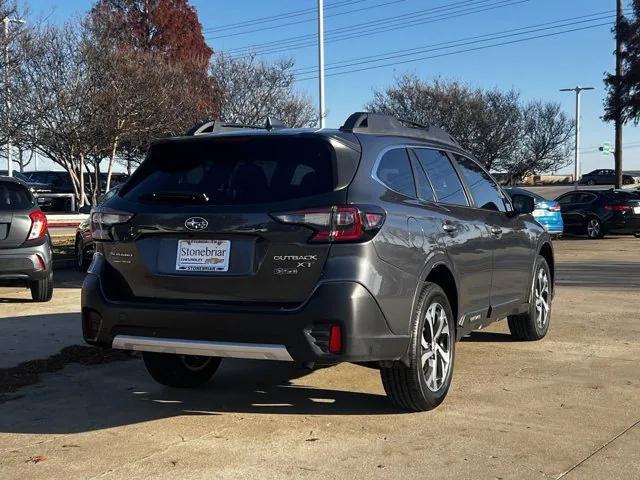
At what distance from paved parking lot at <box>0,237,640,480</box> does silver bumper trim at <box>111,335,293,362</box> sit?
52 cm

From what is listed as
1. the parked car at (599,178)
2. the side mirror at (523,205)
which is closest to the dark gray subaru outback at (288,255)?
the side mirror at (523,205)

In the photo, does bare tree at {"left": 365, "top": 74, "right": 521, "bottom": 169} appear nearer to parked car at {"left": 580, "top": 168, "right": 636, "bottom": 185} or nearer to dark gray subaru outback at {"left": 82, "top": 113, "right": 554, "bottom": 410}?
parked car at {"left": 580, "top": 168, "right": 636, "bottom": 185}

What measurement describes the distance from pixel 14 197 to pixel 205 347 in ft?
20.3

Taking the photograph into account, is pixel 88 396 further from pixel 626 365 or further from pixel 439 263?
pixel 626 365

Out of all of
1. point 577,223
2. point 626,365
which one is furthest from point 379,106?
point 626,365

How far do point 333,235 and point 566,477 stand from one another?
5.73 feet

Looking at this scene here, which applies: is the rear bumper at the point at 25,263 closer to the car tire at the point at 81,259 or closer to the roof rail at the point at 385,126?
the car tire at the point at 81,259

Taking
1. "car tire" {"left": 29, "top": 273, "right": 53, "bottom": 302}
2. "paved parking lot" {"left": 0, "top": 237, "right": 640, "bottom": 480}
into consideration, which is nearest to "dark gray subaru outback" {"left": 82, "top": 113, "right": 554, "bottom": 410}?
"paved parking lot" {"left": 0, "top": 237, "right": 640, "bottom": 480}

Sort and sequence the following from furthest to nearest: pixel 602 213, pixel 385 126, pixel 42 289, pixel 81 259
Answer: pixel 602 213 < pixel 81 259 < pixel 42 289 < pixel 385 126

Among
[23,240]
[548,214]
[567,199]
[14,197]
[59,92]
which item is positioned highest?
[59,92]

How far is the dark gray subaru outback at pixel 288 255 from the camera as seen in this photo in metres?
4.38

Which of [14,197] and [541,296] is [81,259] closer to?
[14,197]

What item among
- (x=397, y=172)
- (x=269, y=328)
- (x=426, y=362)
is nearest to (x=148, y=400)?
(x=269, y=328)

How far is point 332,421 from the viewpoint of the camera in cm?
495
